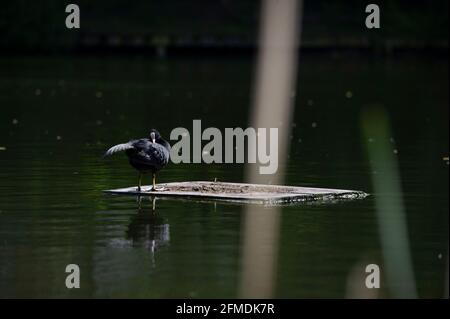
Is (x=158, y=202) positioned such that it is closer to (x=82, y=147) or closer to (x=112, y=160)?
(x=112, y=160)

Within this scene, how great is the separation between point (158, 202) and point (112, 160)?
756 cm

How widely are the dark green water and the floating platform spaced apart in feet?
1.02

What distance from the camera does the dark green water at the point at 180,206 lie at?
1745 centimetres

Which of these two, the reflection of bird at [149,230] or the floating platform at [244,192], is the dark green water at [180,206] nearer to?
the reflection of bird at [149,230]

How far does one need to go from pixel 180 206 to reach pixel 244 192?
1279 millimetres

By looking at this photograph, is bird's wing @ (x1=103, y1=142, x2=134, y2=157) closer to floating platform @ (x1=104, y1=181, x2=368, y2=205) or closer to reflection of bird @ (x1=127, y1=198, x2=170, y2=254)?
floating platform @ (x1=104, y1=181, x2=368, y2=205)

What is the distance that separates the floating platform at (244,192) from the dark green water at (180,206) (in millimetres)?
311

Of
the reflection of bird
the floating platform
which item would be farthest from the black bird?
the reflection of bird

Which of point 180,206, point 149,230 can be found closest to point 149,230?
point 149,230

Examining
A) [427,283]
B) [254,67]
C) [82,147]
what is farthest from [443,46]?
[427,283]

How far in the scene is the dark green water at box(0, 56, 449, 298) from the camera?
17453mm

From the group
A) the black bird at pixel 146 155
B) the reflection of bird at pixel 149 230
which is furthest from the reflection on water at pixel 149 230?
the black bird at pixel 146 155

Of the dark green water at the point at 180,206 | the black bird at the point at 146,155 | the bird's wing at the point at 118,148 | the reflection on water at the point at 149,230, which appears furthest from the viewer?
the black bird at the point at 146,155
